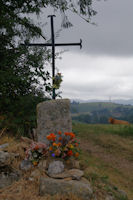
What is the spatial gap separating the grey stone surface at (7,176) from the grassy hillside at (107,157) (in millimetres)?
1874

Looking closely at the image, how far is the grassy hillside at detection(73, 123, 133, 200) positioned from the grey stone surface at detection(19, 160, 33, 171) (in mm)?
1570

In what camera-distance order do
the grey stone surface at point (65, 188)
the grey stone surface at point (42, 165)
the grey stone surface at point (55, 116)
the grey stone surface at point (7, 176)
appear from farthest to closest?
the grey stone surface at point (55, 116) → the grey stone surface at point (42, 165) → the grey stone surface at point (7, 176) → the grey stone surface at point (65, 188)

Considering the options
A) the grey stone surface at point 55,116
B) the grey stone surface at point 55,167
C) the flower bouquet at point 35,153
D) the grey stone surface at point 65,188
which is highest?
the grey stone surface at point 55,116

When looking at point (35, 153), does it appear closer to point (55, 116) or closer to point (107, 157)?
point (55, 116)

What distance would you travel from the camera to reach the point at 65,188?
4250 mm

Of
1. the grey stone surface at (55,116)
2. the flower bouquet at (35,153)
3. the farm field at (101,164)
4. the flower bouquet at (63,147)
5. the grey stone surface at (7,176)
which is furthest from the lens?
the grey stone surface at (55,116)

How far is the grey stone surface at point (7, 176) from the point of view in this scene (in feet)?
14.8

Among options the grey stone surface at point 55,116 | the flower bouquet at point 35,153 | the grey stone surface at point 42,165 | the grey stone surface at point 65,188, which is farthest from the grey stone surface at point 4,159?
the grey stone surface at point 55,116

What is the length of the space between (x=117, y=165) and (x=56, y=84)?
17.1 ft

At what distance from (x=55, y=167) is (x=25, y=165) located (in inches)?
33.4

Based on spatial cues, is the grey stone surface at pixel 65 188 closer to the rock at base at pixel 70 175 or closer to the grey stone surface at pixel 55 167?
the rock at base at pixel 70 175

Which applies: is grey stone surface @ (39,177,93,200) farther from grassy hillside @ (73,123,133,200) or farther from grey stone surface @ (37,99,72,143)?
grey stone surface @ (37,99,72,143)

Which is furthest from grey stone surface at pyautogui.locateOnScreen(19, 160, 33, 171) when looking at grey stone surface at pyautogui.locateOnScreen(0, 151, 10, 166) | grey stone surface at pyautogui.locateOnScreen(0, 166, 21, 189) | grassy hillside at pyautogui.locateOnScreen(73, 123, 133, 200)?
grassy hillside at pyautogui.locateOnScreen(73, 123, 133, 200)

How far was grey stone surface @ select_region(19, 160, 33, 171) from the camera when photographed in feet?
16.4
